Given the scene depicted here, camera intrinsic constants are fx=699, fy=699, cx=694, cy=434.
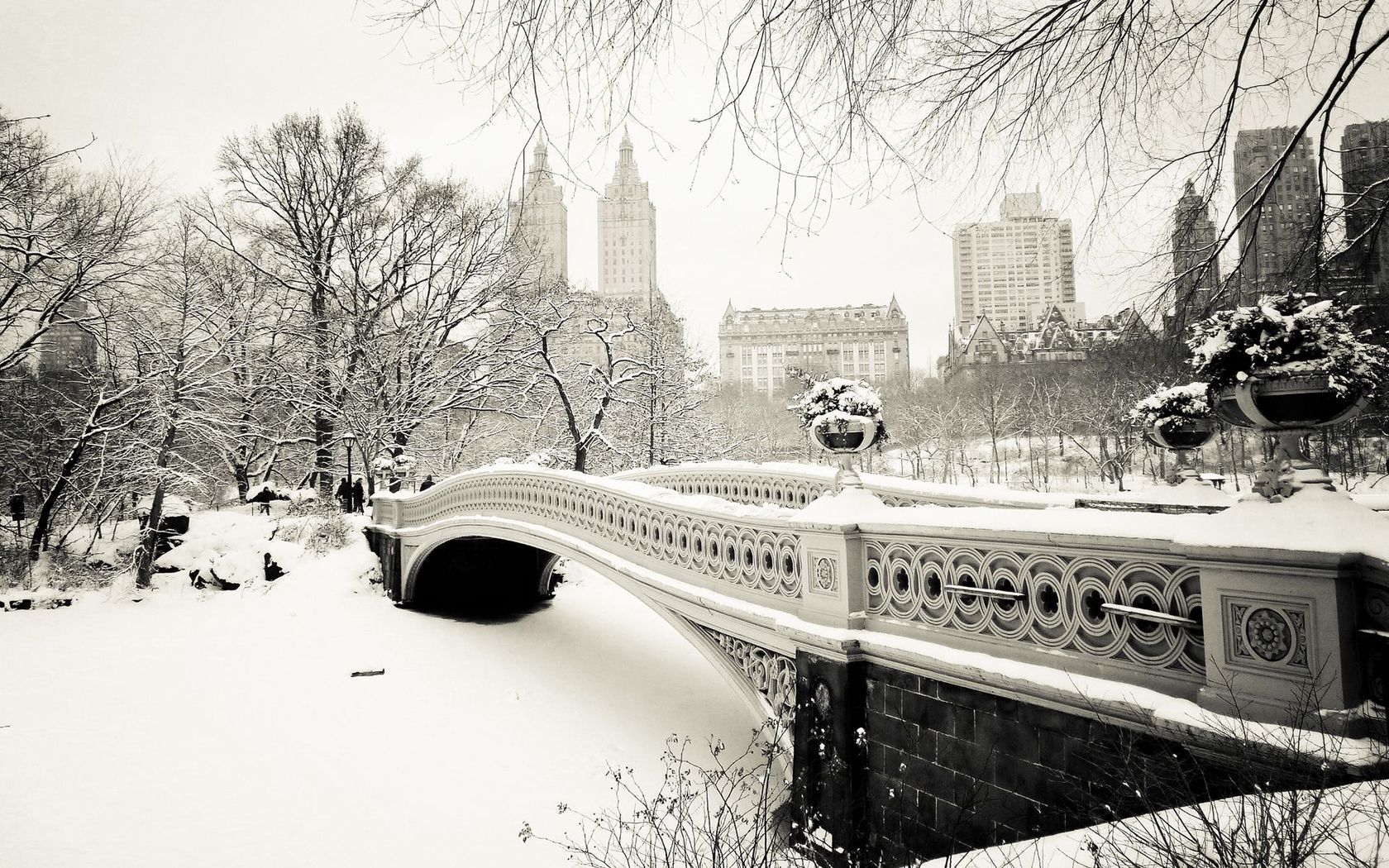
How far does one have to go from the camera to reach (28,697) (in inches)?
356

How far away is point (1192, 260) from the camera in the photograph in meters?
4.00

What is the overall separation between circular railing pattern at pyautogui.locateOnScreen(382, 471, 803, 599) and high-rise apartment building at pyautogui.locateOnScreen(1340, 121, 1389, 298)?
12.4ft

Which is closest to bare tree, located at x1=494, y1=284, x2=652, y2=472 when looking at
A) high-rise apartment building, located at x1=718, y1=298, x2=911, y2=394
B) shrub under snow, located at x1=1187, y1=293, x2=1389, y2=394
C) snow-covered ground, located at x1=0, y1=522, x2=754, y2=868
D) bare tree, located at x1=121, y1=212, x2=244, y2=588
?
bare tree, located at x1=121, y1=212, x2=244, y2=588

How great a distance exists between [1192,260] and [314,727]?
10.0 m

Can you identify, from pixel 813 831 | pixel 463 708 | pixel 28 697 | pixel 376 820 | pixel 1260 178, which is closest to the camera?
pixel 1260 178

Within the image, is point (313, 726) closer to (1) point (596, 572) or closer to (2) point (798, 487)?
(1) point (596, 572)

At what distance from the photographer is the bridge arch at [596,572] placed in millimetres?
6191

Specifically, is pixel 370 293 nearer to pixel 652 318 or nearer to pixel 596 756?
pixel 652 318

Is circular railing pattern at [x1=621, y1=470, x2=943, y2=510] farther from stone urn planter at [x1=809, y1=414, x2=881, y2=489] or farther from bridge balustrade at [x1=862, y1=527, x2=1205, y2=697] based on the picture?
bridge balustrade at [x1=862, y1=527, x2=1205, y2=697]

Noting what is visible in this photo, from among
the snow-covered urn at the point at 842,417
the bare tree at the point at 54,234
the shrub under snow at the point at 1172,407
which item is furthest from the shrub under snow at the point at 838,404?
the bare tree at the point at 54,234

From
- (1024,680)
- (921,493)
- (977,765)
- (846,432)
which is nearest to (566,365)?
(921,493)

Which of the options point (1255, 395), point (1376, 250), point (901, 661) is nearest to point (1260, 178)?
point (1376, 250)

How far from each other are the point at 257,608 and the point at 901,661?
1343cm

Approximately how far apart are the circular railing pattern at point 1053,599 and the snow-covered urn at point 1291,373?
2.07 feet
